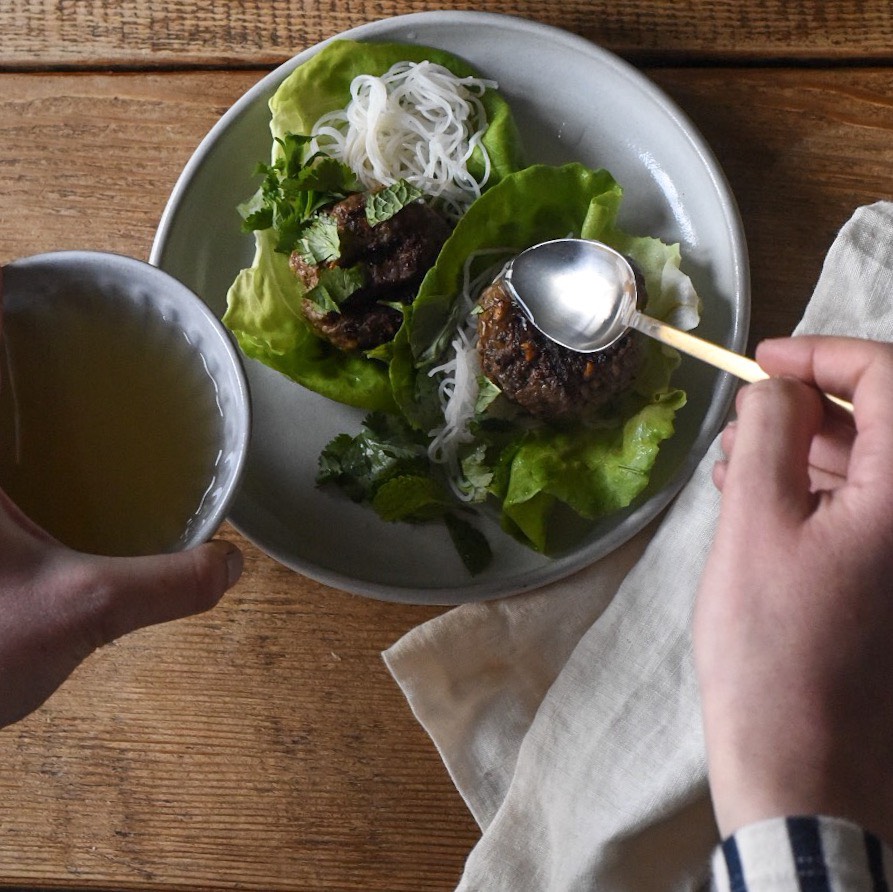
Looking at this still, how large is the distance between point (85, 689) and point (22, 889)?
0.47 m

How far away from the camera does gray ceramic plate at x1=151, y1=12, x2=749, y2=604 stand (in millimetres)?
1879

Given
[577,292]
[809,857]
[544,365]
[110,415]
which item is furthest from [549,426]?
[809,857]

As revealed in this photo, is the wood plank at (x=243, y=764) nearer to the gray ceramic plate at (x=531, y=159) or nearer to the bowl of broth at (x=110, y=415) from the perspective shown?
the gray ceramic plate at (x=531, y=159)

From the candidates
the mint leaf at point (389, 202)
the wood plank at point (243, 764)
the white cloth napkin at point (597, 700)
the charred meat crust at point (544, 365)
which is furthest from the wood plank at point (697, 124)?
the wood plank at point (243, 764)

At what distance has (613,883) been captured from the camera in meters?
1.78

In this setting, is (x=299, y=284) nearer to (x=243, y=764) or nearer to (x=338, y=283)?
(x=338, y=283)

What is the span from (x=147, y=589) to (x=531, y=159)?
4.19 ft

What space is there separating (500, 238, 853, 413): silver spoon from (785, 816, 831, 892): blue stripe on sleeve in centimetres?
90

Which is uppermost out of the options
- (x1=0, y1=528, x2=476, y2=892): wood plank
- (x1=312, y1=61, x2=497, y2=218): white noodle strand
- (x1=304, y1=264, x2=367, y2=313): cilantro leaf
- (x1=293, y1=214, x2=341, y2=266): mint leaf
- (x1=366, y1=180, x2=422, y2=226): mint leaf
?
(x1=312, y1=61, x2=497, y2=218): white noodle strand

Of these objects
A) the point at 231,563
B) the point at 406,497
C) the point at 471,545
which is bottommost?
the point at 471,545

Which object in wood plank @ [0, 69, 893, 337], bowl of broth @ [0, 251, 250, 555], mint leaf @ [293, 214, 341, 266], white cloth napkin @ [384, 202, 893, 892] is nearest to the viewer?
bowl of broth @ [0, 251, 250, 555]

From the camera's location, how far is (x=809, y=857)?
1201 millimetres

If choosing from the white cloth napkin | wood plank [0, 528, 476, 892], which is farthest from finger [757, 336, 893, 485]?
wood plank [0, 528, 476, 892]

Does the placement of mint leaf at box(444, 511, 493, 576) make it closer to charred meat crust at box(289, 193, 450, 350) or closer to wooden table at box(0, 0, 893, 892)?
wooden table at box(0, 0, 893, 892)
